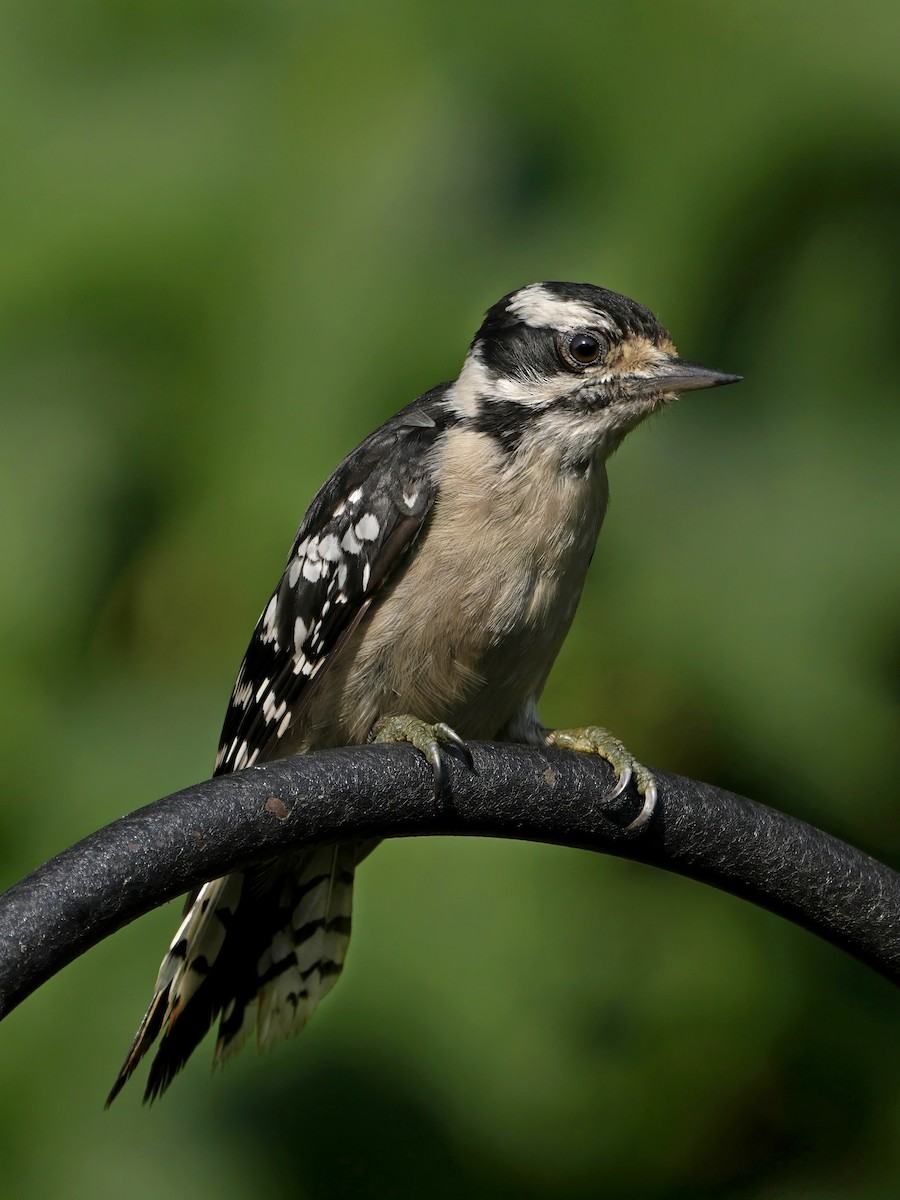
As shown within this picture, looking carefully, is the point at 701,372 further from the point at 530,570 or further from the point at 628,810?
the point at 628,810

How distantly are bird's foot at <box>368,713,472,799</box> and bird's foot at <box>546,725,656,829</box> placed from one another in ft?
0.86

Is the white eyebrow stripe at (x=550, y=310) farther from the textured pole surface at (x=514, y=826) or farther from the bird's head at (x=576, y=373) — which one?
the textured pole surface at (x=514, y=826)

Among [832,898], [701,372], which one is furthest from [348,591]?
[832,898]

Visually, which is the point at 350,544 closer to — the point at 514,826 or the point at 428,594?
the point at 428,594

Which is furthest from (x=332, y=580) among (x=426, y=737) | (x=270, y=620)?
(x=426, y=737)

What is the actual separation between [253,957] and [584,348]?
55.8 inches

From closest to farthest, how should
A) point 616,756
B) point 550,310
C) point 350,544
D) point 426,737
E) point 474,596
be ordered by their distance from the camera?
point 426,737 < point 616,756 < point 474,596 < point 350,544 < point 550,310

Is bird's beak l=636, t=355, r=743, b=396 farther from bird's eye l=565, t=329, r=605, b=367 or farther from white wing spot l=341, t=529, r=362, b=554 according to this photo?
white wing spot l=341, t=529, r=362, b=554

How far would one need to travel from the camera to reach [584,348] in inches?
115

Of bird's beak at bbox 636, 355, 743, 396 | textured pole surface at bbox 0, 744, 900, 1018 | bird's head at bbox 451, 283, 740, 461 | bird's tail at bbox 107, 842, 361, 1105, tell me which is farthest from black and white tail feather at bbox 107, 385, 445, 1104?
textured pole surface at bbox 0, 744, 900, 1018

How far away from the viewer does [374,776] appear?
6.71 ft

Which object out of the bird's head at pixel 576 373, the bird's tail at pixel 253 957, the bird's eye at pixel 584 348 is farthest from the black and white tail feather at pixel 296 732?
the bird's eye at pixel 584 348

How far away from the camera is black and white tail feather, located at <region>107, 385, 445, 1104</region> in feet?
9.27

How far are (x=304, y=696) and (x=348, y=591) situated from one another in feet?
0.80
